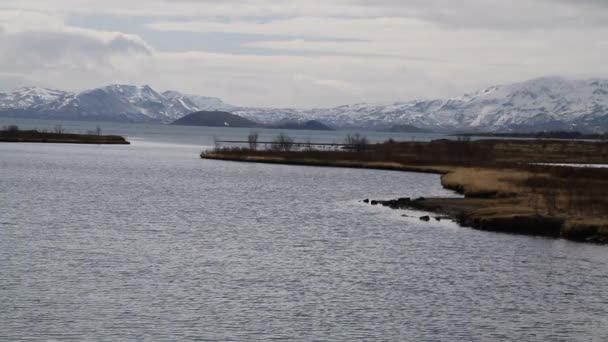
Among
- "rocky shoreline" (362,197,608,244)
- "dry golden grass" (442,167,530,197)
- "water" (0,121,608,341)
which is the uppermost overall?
"dry golden grass" (442,167,530,197)

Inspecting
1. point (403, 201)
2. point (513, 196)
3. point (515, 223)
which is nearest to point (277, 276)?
point (515, 223)

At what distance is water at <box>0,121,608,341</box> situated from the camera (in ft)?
114

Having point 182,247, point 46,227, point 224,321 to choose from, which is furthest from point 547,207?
point 224,321

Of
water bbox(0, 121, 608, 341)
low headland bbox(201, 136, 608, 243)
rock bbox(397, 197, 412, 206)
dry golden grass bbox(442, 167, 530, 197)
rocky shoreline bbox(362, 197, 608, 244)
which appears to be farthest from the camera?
dry golden grass bbox(442, 167, 530, 197)

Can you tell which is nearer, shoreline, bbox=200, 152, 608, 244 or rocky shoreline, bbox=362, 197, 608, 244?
rocky shoreline, bbox=362, 197, 608, 244

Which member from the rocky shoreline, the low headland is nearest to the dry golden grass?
the low headland

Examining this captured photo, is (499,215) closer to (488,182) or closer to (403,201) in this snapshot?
(403,201)

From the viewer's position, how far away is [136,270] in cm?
4472

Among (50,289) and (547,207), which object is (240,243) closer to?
(50,289)

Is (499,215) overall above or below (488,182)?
below

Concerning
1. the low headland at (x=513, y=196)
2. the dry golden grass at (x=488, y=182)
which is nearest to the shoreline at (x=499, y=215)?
the low headland at (x=513, y=196)

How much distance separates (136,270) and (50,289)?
19.5 ft

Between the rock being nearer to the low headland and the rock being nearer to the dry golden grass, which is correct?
the low headland

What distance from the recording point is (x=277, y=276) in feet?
146
